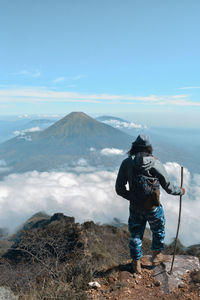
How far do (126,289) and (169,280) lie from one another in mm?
1072

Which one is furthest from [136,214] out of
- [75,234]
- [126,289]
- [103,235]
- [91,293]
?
[103,235]

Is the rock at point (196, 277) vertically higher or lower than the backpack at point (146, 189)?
lower

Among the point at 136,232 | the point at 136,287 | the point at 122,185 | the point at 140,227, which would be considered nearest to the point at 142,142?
the point at 122,185

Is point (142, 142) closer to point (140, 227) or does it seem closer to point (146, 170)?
point (146, 170)

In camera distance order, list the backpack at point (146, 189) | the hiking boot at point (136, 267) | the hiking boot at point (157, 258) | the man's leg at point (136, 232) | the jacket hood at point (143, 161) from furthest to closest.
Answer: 1. the hiking boot at point (157, 258)
2. the hiking boot at point (136, 267)
3. the man's leg at point (136, 232)
4. the backpack at point (146, 189)
5. the jacket hood at point (143, 161)

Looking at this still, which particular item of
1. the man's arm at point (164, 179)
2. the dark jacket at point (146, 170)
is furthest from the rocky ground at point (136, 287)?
the man's arm at point (164, 179)

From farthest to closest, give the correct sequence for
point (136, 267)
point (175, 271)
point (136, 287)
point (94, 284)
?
1. point (175, 271)
2. point (136, 267)
3. point (94, 284)
4. point (136, 287)

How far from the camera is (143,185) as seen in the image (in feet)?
14.5

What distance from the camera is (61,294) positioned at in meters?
4.01

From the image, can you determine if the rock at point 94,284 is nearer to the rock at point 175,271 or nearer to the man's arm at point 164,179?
the rock at point 175,271

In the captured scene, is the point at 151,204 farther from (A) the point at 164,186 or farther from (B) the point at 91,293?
(B) the point at 91,293

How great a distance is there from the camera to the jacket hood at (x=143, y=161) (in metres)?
4.32

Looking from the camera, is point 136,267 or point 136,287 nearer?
point 136,287

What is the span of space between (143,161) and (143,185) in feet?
1.76
